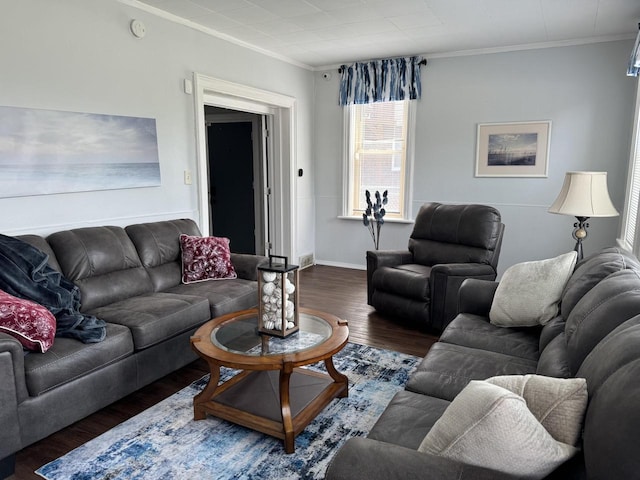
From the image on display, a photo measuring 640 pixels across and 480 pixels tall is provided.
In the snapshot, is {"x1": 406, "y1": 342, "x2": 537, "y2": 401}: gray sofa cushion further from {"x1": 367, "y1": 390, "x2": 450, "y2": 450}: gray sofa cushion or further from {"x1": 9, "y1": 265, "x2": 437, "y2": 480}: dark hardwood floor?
{"x1": 9, "y1": 265, "x2": 437, "y2": 480}: dark hardwood floor

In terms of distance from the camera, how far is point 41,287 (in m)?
2.52

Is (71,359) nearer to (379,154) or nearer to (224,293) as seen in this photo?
(224,293)

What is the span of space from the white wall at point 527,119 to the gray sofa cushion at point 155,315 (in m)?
3.28

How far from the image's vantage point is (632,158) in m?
4.11

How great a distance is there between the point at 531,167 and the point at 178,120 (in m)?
3.69

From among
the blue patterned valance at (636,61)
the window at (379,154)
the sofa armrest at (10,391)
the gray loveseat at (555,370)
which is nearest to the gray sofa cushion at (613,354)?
the gray loveseat at (555,370)

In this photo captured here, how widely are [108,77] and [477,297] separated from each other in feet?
10.2

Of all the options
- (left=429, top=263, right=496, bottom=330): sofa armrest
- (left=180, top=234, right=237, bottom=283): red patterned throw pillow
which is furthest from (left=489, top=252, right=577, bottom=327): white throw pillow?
(left=180, top=234, right=237, bottom=283): red patterned throw pillow

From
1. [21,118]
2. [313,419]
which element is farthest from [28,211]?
[313,419]

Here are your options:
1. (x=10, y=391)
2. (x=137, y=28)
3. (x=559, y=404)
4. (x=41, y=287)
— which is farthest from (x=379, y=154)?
(x=559, y=404)

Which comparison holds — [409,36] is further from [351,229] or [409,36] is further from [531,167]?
[351,229]

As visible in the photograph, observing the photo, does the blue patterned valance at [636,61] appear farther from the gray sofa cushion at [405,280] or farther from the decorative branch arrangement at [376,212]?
Result: the decorative branch arrangement at [376,212]

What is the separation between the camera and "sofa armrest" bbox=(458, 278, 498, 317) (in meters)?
2.77

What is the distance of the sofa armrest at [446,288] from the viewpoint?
11.6ft
